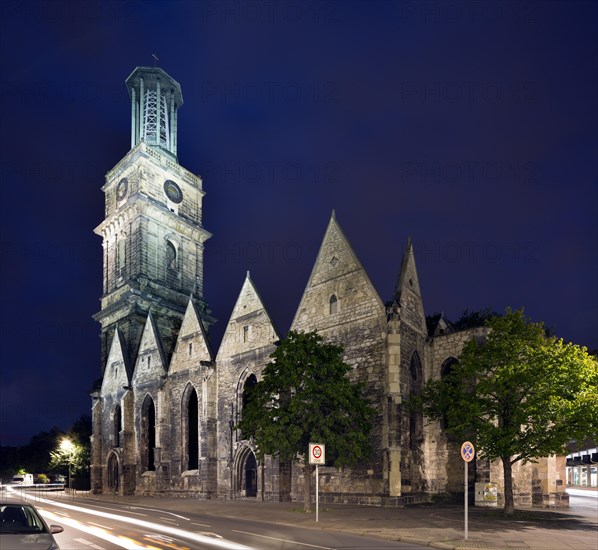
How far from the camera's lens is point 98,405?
56.8 meters

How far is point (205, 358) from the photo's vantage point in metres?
43.8

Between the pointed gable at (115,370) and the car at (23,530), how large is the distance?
142 feet

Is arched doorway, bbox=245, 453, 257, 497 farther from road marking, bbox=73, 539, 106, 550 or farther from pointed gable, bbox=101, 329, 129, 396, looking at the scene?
road marking, bbox=73, 539, 106, 550

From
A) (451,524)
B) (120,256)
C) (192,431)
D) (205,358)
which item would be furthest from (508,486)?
(120,256)

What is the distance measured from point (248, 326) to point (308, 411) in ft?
45.0

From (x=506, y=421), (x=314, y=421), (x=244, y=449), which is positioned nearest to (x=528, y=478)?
(x=506, y=421)

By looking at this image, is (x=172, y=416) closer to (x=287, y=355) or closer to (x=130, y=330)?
(x=130, y=330)

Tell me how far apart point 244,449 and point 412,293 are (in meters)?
15.1

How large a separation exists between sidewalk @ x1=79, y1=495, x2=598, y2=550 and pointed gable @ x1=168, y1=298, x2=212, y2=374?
16973mm

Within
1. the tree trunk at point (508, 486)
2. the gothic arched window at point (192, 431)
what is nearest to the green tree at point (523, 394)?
the tree trunk at point (508, 486)

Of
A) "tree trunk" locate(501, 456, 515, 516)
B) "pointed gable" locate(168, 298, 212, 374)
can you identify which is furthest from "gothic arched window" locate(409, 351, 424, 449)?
"pointed gable" locate(168, 298, 212, 374)

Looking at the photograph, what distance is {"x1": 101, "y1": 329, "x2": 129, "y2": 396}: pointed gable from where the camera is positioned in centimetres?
5369

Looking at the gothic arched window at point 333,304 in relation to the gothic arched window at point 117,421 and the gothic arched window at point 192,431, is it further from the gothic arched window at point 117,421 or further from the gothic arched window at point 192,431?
the gothic arched window at point 117,421

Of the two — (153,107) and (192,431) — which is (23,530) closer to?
(192,431)
